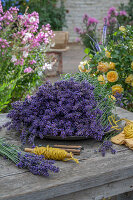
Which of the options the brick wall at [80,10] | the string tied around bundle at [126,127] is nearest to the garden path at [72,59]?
the brick wall at [80,10]

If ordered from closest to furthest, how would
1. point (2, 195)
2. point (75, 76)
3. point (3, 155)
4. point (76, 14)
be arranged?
point (2, 195), point (3, 155), point (75, 76), point (76, 14)

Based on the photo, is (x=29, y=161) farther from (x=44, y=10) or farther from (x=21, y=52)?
(x=44, y=10)

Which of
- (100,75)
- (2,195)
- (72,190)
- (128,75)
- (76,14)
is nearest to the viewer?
(2,195)

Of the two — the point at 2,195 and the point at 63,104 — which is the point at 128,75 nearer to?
the point at 63,104

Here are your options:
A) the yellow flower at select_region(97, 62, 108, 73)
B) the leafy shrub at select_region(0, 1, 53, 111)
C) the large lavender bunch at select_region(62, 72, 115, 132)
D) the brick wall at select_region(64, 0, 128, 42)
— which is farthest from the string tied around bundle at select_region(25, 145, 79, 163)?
the brick wall at select_region(64, 0, 128, 42)

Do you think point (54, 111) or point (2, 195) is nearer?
point (2, 195)

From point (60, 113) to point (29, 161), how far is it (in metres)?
0.30

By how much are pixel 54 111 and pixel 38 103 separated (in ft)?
0.29

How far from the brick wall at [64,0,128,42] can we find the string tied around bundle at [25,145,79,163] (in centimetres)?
883

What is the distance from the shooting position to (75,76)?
5.44ft

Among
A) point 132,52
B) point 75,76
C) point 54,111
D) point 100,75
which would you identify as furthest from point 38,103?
point 132,52

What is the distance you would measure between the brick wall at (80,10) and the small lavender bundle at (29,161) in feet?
29.0

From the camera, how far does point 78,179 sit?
1069mm

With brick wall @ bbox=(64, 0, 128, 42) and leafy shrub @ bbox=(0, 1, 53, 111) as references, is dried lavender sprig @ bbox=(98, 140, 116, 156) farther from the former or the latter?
brick wall @ bbox=(64, 0, 128, 42)
